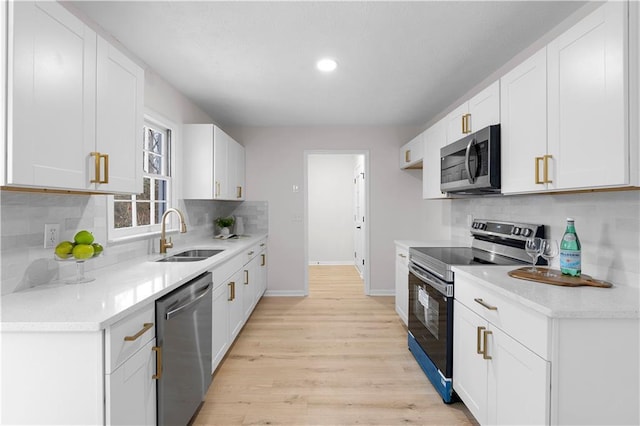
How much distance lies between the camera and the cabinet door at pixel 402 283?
3.23 meters

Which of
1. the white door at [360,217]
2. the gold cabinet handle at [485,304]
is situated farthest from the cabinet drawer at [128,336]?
the white door at [360,217]

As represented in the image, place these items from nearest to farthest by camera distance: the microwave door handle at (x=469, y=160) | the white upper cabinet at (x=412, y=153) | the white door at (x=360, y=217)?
the microwave door handle at (x=469, y=160) < the white upper cabinet at (x=412, y=153) < the white door at (x=360, y=217)

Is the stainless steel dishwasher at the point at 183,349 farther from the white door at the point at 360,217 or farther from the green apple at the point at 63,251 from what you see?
the white door at the point at 360,217

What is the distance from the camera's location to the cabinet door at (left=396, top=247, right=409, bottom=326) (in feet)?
10.6

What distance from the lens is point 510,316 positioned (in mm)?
1509

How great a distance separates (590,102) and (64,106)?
2.22 m

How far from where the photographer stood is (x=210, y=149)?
338cm

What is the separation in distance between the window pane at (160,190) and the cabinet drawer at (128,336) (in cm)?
178

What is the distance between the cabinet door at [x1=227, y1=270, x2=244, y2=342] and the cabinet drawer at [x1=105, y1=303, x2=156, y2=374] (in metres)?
1.24

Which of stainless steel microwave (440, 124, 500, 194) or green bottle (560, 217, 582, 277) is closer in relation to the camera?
green bottle (560, 217, 582, 277)

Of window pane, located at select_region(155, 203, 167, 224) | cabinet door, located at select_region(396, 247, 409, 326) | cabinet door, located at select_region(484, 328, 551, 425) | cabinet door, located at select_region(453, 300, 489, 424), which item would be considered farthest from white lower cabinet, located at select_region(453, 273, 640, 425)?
window pane, located at select_region(155, 203, 167, 224)

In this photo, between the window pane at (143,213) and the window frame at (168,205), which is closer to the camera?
the window frame at (168,205)

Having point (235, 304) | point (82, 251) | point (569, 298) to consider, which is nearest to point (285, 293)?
point (235, 304)

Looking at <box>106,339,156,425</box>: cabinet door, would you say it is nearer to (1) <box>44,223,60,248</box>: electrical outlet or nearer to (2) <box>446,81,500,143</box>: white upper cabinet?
(1) <box>44,223,60,248</box>: electrical outlet
